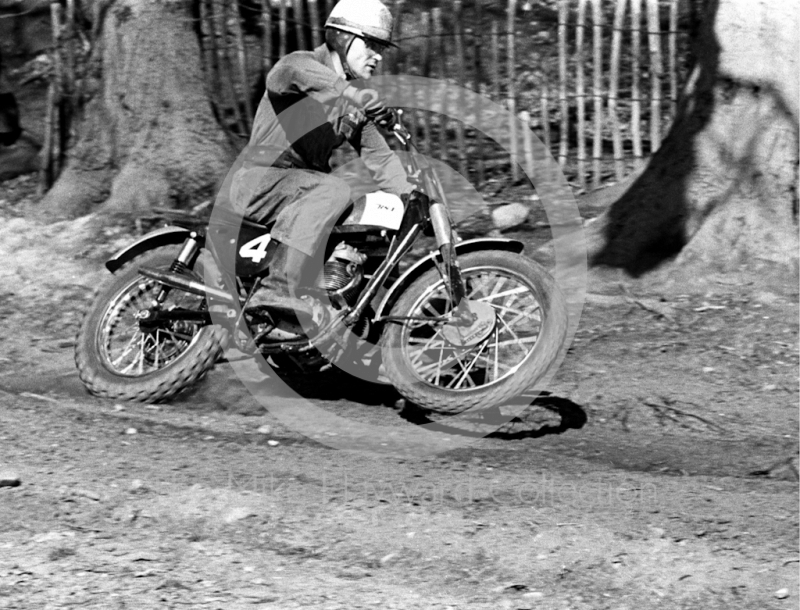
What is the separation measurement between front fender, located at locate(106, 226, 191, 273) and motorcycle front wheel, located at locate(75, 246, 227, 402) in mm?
34

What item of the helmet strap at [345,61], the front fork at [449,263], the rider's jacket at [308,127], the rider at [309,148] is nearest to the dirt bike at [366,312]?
the front fork at [449,263]

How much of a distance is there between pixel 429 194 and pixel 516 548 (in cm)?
188

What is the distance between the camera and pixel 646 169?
735cm

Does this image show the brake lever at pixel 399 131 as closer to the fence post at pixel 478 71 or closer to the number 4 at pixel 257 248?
the number 4 at pixel 257 248

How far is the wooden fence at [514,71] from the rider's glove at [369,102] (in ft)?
11.3

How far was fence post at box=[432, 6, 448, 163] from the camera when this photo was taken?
8.58 metres

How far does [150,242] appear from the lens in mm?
5668

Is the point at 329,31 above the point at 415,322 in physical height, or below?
above

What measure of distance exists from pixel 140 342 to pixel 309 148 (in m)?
1.29

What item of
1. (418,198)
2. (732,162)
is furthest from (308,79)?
(732,162)

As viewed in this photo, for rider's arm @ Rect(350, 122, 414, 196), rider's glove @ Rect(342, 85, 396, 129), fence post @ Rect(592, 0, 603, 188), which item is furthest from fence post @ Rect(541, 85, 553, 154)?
rider's glove @ Rect(342, 85, 396, 129)

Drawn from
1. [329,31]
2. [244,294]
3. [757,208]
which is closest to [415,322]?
[244,294]

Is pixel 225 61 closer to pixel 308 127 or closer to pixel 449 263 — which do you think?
pixel 308 127

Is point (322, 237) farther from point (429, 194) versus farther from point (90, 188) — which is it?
point (90, 188)
